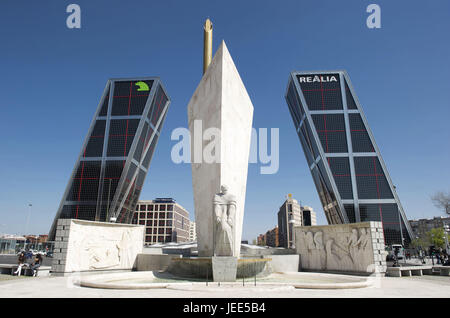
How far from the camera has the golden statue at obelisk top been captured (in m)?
17.8

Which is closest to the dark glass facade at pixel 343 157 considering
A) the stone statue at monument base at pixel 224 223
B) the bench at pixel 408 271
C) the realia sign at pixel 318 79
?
the realia sign at pixel 318 79

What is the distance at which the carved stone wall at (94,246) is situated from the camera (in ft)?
36.5

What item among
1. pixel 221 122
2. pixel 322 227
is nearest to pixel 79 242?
pixel 221 122

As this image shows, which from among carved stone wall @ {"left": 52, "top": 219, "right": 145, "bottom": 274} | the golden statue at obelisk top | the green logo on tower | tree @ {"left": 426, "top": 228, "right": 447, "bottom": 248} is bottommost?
tree @ {"left": 426, "top": 228, "right": 447, "bottom": 248}

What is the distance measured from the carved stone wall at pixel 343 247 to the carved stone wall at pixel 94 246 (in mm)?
8412

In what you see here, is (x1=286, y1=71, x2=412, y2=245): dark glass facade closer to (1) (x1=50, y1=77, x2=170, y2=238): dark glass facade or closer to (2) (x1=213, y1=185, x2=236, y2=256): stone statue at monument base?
(1) (x1=50, y1=77, x2=170, y2=238): dark glass facade

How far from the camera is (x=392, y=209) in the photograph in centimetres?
4862

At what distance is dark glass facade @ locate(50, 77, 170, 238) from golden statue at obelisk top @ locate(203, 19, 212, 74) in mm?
36218

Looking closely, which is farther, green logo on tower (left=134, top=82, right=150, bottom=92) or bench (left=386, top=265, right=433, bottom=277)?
green logo on tower (left=134, top=82, right=150, bottom=92)

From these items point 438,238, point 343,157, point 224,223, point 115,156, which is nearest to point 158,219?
point 115,156

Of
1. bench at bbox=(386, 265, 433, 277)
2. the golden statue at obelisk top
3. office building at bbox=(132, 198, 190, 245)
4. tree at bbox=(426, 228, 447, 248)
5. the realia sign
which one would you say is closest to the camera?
bench at bbox=(386, 265, 433, 277)

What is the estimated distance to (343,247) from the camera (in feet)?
41.7

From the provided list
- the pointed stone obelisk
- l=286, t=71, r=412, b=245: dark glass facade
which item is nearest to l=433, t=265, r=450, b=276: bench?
the pointed stone obelisk

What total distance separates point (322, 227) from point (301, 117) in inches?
1710
